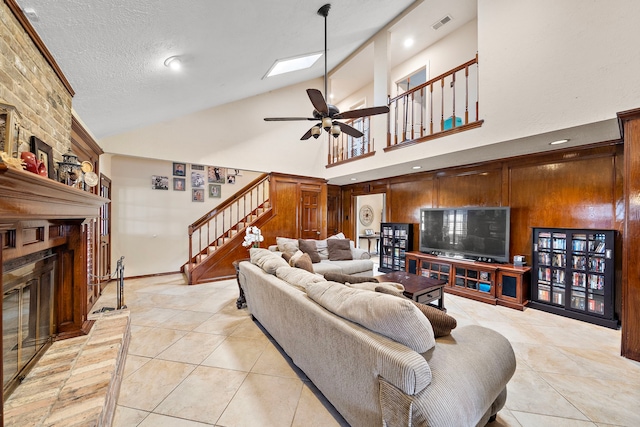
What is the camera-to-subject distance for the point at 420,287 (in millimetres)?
2904

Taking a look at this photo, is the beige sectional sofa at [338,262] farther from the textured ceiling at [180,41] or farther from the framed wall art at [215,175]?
the textured ceiling at [180,41]

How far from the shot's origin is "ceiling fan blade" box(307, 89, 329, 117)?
7.85 feet

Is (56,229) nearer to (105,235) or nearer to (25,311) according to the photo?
(25,311)

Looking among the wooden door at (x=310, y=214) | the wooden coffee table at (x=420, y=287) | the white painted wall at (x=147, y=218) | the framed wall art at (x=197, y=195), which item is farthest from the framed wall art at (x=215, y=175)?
the wooden coffee table at (x=420, y=287)

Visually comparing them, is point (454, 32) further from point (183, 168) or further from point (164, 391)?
point (164, 391)

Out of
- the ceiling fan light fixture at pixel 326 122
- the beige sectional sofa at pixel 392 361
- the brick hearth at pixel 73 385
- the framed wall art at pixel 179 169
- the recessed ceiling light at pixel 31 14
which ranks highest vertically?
the recessed ceiling light at pixel 31 14

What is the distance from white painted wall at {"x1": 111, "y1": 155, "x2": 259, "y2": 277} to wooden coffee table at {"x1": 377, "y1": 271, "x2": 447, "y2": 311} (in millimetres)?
4533

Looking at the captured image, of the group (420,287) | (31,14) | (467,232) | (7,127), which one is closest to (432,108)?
(467,232)

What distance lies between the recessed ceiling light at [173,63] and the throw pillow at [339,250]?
361 cm

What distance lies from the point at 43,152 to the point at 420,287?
363 cm

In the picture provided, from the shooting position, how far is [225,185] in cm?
596

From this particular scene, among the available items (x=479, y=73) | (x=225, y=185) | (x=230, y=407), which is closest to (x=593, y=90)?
(x=479, y=73)

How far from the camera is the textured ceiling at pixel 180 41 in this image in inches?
61.7

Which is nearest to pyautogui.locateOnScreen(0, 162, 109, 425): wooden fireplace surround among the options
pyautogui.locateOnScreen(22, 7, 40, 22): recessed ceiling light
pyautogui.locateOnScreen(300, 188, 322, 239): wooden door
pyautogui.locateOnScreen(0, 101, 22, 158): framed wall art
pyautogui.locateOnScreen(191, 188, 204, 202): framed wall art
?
pyautogui.locateOnScreen(0, 101, 22, 158): framed wall art
